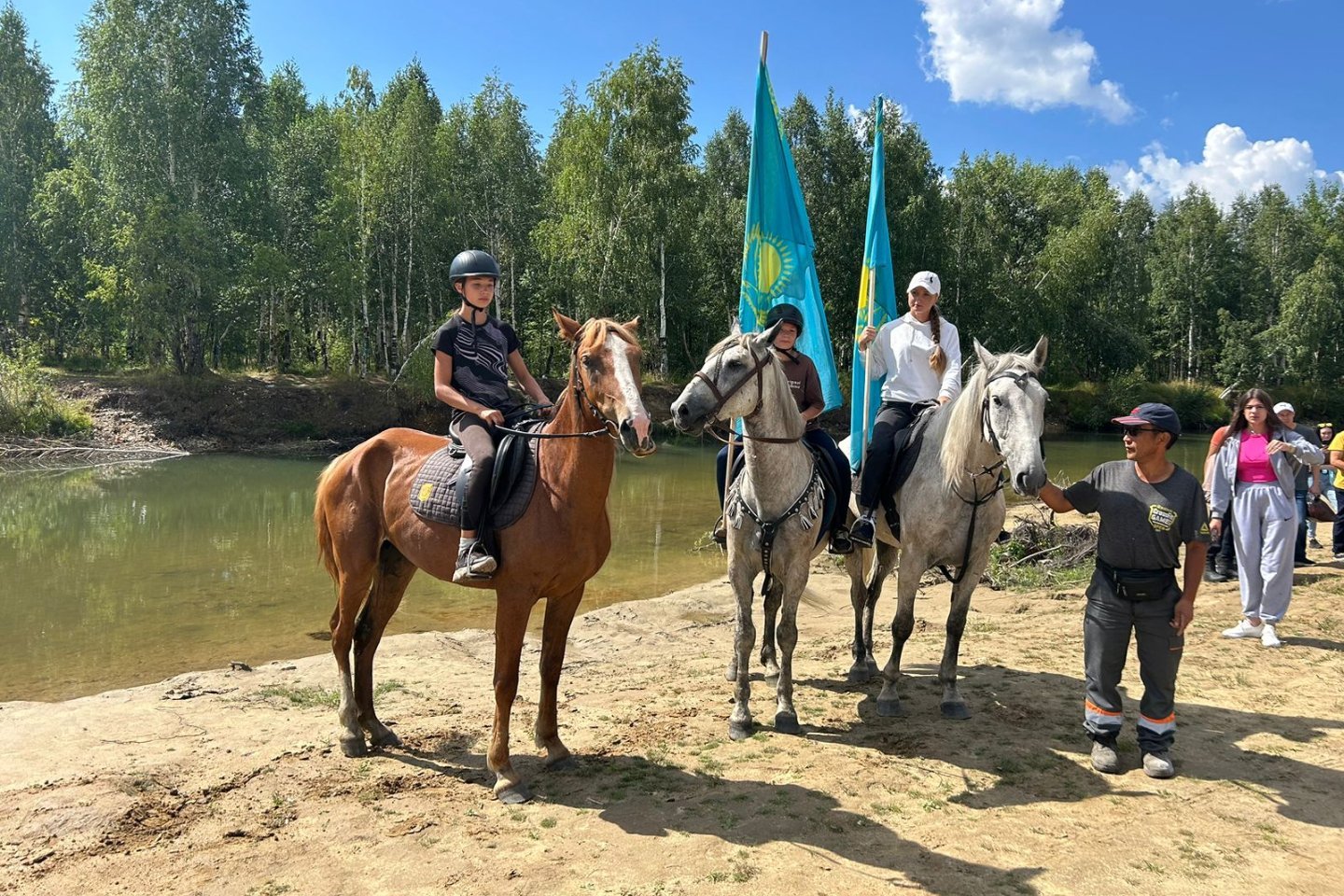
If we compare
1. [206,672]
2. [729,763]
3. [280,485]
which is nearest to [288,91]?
[280,485]

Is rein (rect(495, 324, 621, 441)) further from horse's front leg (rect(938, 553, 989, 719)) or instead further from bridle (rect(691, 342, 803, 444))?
horse's front leg (rect(938, 553, 989, 719))

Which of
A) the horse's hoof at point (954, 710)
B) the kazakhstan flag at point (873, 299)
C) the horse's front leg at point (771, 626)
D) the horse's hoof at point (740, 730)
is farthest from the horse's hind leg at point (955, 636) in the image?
the kazakhstan flag at point (873, 299)

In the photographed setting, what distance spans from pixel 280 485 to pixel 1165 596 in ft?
67.4

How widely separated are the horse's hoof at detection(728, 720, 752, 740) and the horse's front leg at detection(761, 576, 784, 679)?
33.3 inches

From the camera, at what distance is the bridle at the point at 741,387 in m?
4.89

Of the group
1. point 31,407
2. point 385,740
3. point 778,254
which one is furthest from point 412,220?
point 385,740

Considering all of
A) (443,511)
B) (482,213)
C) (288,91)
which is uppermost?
(288,91)

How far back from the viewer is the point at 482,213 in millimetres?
37125

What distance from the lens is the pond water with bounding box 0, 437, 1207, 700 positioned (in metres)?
8.00

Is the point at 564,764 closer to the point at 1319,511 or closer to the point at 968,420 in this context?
the point at 968,420

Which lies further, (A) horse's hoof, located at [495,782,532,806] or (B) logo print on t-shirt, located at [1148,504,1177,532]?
(B) logo print on t-shirt, located at [1148,504,1177,532]

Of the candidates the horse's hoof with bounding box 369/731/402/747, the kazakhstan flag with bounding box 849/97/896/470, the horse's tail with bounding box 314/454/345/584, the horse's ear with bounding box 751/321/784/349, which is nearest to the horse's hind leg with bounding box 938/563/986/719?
the kazakhstan flag with bounding box 849/97/896/470

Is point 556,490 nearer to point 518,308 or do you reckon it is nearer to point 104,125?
point 104,125

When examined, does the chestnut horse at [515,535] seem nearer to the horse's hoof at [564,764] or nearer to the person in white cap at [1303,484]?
the horse's hoof at [564,764]
